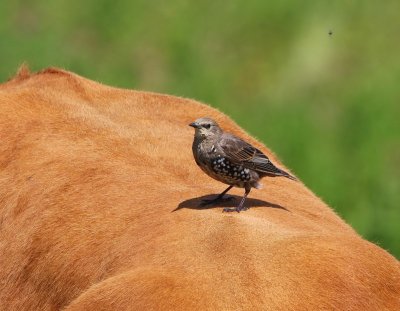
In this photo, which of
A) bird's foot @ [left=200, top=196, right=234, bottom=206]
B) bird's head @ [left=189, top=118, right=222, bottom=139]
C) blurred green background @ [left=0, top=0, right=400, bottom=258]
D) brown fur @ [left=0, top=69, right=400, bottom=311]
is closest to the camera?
brown fur @ [left=0, top=69, right=400, bottom=311]

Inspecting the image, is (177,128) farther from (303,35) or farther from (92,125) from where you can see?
(303,35)

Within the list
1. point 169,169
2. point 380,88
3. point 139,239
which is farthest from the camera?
point 380,88

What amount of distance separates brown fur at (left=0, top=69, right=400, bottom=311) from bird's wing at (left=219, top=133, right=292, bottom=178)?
0.18 meters

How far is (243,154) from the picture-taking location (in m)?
6.14

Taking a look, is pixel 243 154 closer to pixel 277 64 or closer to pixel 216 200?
pixel 216 200

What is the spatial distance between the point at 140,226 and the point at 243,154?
1.70ft

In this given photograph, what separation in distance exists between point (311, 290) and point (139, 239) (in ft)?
2.97

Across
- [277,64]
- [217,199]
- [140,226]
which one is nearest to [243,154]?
[217,199]

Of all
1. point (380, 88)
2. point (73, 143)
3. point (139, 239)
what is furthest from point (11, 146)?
point (380, 88)

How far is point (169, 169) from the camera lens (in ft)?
22.2

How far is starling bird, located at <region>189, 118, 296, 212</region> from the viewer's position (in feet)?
19.9

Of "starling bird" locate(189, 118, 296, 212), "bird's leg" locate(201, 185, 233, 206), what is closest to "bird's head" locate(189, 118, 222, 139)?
"starling bird" locate(189, 118, 296, 212)

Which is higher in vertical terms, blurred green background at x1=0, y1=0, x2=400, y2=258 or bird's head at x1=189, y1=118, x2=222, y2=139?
blurred green background at x1=0, y1=0, x2=400, y2=258

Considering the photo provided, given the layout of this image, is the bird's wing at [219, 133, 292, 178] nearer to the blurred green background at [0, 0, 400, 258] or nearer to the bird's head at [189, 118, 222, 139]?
the bird's head at [189, 118, 222, 139]
